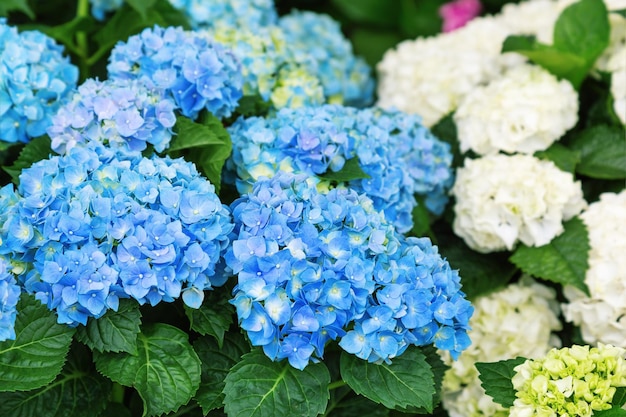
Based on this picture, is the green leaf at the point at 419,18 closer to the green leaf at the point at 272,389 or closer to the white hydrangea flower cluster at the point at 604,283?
the white hydrangea flower cluster at the point at 604,283

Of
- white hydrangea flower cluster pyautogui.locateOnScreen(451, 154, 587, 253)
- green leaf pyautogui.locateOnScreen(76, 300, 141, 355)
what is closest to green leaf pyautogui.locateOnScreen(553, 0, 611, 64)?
white hydrangea flower cluster pyautogui.locateOnScreen(451, 154, 587, 253)

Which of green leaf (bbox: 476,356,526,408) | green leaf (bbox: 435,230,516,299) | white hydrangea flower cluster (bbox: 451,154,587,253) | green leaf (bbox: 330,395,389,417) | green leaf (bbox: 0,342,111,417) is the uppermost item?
white hydrangea flower cluster (bbox: 451,154,587,253)

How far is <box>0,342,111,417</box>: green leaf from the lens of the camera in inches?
76.1

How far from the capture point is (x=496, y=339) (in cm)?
249

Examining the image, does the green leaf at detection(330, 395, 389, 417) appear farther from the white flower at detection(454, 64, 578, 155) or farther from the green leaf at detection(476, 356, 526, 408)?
the white flower at detection(454, 64, 578, 155)

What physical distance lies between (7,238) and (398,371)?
0.91m

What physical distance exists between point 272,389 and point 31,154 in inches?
36.1

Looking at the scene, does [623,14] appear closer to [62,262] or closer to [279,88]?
[279,88]

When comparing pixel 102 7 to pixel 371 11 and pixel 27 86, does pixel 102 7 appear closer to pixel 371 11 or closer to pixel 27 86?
pixel 27 86

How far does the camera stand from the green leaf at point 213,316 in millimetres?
1903

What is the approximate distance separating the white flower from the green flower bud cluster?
967 millimetres

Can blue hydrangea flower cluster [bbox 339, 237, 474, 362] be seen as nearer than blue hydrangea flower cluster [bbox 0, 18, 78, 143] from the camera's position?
Yes

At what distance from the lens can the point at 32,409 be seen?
194 cm

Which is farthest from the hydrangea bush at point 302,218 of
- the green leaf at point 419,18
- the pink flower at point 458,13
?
the green leaf at point 419,18
